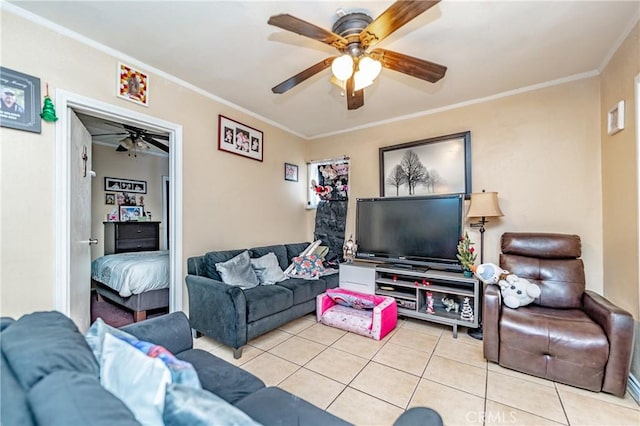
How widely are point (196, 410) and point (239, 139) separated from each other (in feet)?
10.3

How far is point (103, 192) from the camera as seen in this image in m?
4.52

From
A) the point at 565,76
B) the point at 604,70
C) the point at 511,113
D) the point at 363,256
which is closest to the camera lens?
the point at 604,70

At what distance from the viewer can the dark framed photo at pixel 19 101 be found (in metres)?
1.74

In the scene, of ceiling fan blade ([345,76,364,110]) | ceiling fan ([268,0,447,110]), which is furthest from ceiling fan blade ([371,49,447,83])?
ceiling fan blade ([345,76,364,110])

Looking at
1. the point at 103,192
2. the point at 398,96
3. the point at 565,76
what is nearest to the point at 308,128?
the point at 398,96

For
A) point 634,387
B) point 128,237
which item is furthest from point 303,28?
point 128,237

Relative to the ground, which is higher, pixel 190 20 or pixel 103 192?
pixel 190 20

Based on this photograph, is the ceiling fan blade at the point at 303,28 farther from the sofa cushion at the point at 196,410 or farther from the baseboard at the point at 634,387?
the baseboard at the point at 634,387

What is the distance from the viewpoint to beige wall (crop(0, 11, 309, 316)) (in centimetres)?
178

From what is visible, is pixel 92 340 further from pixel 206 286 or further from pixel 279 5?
pixel 279 5

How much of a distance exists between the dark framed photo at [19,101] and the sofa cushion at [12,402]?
187cm

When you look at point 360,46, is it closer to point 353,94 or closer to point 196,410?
point 353,94

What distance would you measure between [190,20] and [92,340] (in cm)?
203

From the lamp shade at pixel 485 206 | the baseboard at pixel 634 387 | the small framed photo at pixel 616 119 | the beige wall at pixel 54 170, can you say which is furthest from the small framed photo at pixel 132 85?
the baseboard at pixel 634 387
